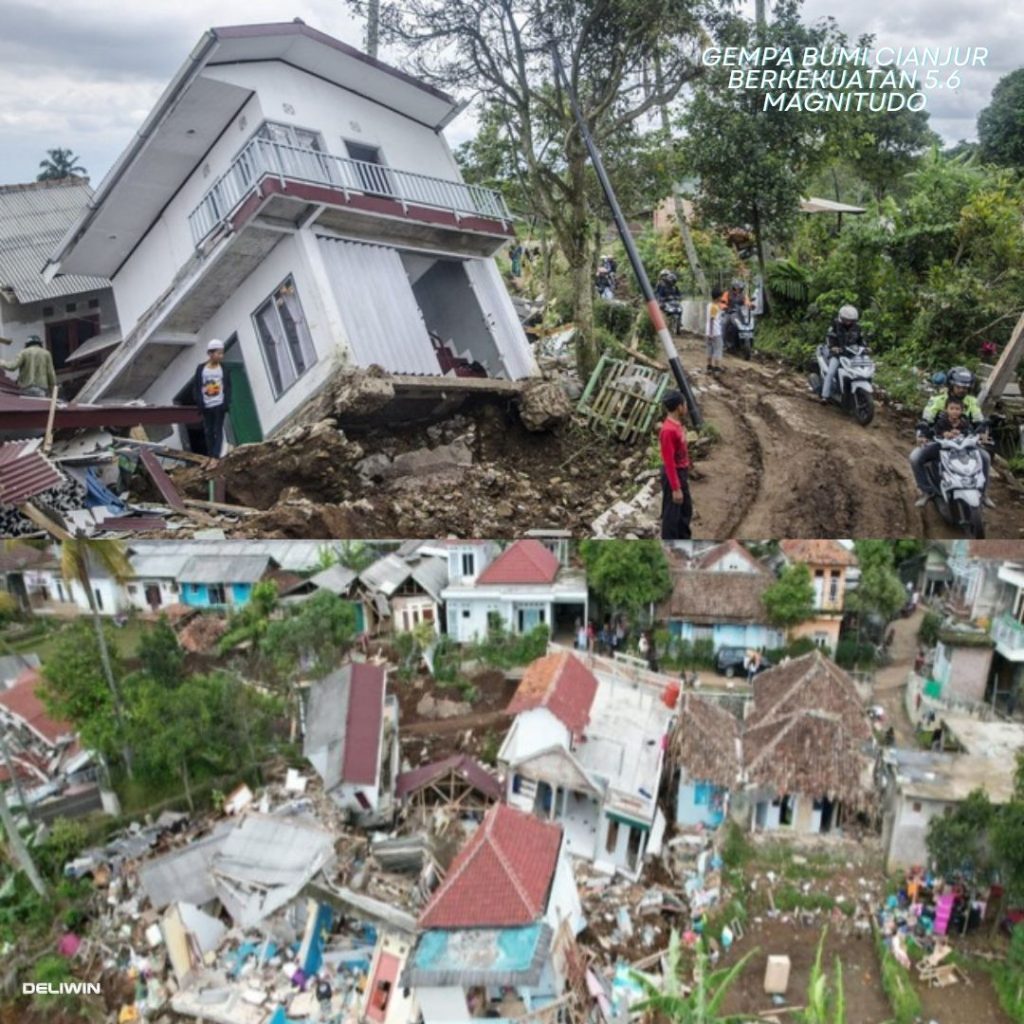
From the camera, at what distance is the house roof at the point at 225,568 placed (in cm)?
366

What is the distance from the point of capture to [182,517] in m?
3.05

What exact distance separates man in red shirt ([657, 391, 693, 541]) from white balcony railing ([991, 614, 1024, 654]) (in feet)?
4.91

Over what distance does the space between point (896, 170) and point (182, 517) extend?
103 inches

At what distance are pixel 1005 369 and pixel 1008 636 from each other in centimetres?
126

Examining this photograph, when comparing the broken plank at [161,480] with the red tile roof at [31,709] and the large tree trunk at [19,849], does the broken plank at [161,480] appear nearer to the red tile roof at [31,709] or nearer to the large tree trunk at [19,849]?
the red tile roof at [31,709]

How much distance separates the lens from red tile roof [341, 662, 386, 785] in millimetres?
4402

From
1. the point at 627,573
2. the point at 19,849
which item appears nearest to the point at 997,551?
the point at 627,573

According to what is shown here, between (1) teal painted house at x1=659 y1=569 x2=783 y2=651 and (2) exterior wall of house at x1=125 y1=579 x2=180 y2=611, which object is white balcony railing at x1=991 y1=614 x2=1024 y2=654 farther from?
(2) exterior wall of house at x1=125 y1=579 x2=180 y2=611

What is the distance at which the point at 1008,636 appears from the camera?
3828mm

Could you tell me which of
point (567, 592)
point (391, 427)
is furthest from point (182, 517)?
point (567, 592)

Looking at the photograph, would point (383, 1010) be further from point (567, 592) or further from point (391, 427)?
point (391, 427)

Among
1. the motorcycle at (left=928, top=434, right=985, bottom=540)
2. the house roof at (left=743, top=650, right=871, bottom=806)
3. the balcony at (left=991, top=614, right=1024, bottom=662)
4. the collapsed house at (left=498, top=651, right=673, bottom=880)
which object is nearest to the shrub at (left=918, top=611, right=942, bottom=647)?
the balcony at (left=991, top=614, right=1024, bottom=662)

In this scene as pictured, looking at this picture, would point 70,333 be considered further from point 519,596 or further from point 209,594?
point 519,596

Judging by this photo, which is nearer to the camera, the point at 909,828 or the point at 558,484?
the point at 558,484
